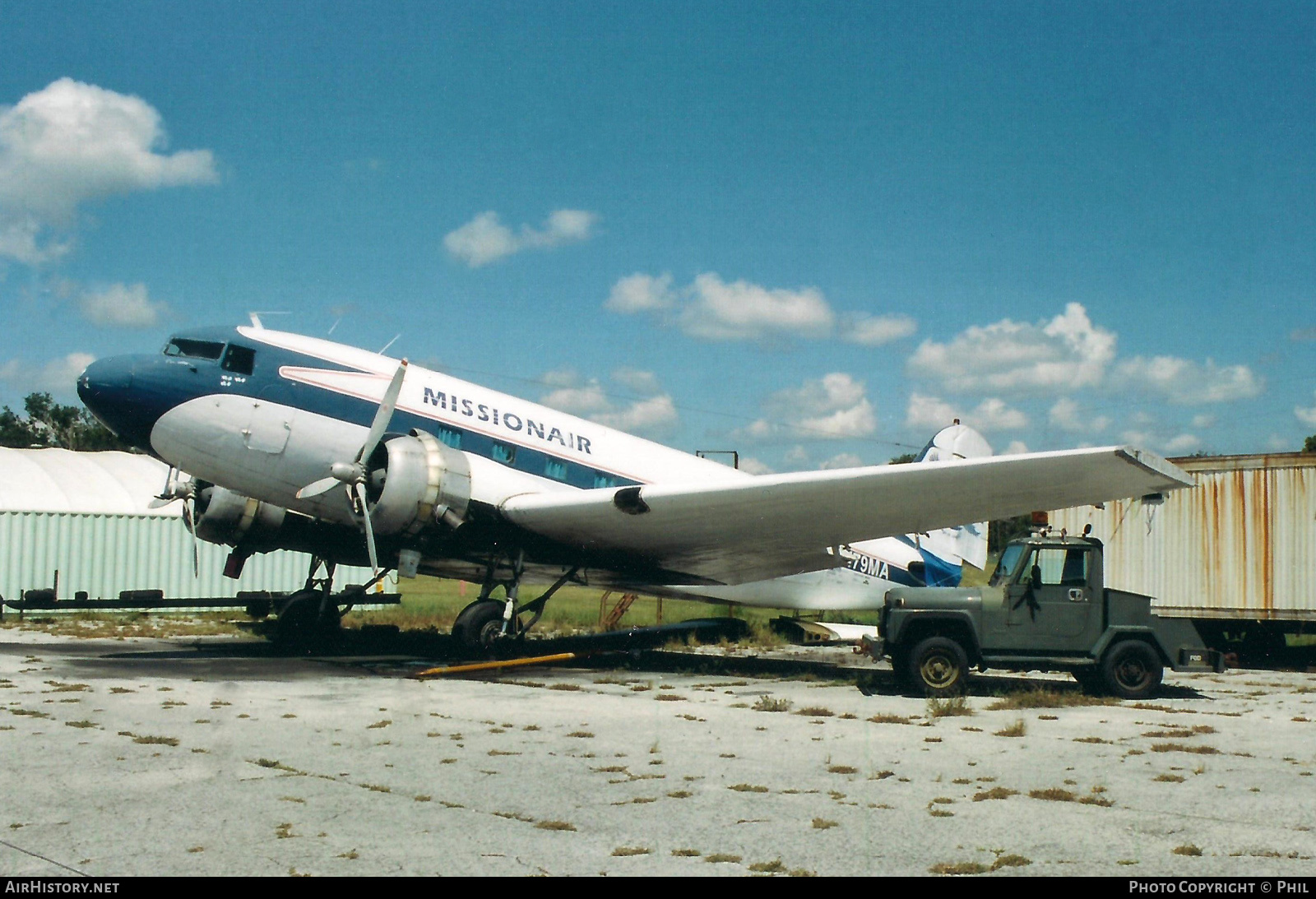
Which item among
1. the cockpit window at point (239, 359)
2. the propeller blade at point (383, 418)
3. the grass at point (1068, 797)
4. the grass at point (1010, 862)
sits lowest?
the grass at point (1068, 797)

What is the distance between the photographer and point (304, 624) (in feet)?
65.7

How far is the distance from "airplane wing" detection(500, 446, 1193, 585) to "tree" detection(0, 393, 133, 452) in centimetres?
9148

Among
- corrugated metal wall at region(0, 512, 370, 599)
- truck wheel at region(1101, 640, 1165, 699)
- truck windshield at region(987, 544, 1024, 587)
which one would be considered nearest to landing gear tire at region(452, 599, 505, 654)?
truck windshield at region(987, 544, 1024, 587)

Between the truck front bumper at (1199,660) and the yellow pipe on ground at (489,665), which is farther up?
the truck front bumper at (1199,660)

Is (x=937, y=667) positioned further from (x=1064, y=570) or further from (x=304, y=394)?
(x=304, y=394)

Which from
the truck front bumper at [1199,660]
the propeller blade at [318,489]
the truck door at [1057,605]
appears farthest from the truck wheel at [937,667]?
the propeller blade at [318,489]

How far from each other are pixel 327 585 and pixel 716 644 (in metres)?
8.20

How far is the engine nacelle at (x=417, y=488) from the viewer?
15.2 metres

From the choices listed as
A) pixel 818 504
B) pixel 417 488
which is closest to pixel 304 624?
pixel 417 488

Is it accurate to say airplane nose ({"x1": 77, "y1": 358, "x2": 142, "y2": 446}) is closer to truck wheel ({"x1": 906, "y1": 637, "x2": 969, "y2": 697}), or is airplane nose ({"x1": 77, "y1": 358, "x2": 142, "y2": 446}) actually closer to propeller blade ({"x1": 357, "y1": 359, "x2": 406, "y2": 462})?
propeller blade ({"x1": 357, "y1": 359, "x2": 406, "y2": 462})

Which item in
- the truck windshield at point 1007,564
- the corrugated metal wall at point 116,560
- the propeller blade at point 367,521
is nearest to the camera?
the truck windshield at point 1007,564

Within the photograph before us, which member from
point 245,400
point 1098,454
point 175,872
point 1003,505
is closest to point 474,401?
point 245,400

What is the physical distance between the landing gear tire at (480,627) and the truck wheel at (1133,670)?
8.77 meters

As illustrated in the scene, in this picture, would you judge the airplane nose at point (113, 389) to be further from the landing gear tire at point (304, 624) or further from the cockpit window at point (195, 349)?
the landing gear tire at point (304, 624)
